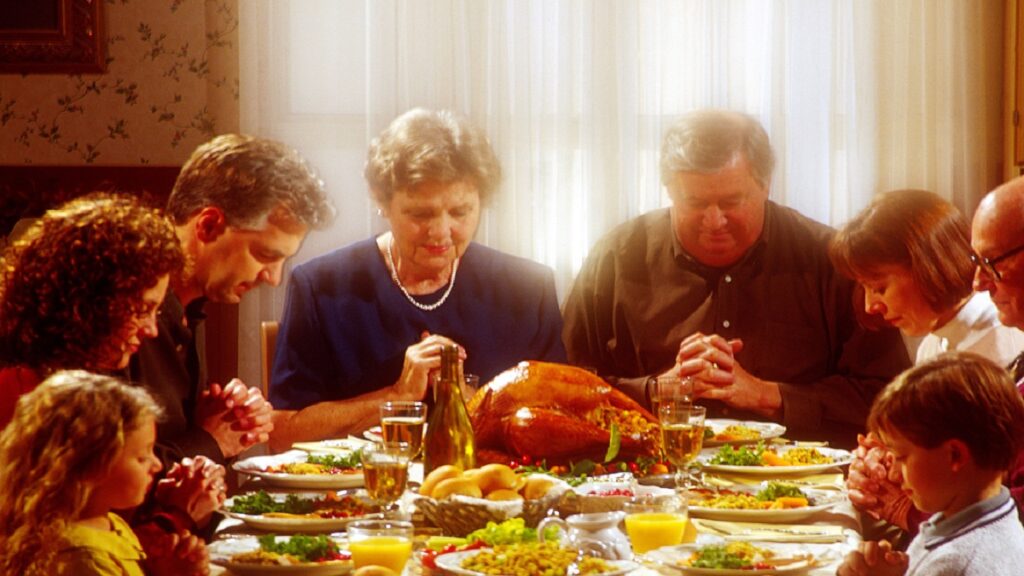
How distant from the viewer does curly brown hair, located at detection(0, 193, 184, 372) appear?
73.4 inches

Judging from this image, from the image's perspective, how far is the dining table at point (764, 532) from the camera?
5.46 feet

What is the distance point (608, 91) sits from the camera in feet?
14.5

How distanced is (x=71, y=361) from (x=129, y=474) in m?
0.42

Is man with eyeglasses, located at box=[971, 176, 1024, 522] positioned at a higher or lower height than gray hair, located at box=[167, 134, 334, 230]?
lower

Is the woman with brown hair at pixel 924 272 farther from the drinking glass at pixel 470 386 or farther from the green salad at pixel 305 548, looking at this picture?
the green salad at pixel 305 548

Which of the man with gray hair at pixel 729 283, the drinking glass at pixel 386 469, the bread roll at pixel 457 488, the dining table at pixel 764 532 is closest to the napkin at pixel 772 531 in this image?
the dining table at pixel 764 532

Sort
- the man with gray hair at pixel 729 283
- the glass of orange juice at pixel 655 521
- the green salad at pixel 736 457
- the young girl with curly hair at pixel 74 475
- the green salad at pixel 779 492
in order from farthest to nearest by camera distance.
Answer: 1. the man with gray hair at pixel 729 283
2. the green salad at pixel 736 457
3. the green salad at pixel 779 492
4. the glass of orange juice at pixel 655 521
5. the young girl with curly hair at pixel 74 475

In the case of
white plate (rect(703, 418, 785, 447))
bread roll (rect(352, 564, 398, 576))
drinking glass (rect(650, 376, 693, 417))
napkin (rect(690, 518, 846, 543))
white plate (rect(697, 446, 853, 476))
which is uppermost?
drinking glass (rect(650, 376, 693, 417))

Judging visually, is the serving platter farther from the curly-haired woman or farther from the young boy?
the young boy

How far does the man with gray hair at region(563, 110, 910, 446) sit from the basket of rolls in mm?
1605

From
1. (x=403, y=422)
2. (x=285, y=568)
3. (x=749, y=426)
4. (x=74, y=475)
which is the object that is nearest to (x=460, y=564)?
(x=285, y=568)

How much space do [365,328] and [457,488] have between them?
5.23 ft

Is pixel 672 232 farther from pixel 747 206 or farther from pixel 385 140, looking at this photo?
pixel 385 140

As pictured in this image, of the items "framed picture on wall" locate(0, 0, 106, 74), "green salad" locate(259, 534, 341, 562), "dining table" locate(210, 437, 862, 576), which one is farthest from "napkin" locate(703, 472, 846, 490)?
"framed picture on wall" locate(0, 0, 106, 74)
